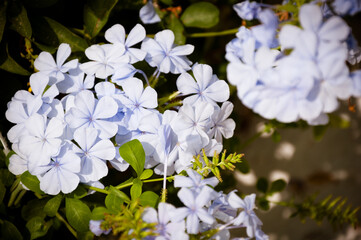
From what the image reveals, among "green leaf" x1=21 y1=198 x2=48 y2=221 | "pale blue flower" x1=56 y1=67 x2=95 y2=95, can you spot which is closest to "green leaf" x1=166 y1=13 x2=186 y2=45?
"pale blue flower" x1=56 y1=67 x2=95 y2=95

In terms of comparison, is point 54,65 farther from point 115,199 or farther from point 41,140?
point 115,199

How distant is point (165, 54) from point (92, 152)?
23cm

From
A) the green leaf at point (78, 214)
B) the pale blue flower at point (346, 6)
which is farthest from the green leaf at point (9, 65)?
the pale blue flower at point (346, 6)

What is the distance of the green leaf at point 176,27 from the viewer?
0.77m

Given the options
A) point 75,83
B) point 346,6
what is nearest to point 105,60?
point 75,83

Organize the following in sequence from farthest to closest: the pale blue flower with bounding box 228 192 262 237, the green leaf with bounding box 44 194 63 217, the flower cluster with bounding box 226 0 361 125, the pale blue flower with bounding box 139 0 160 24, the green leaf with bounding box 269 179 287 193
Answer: the green leaf with bounding box 269 179 287 193 → the pale blue flower with bounding box 139 0 160 24 → the green leaf with bounding box 44 194 63 217 → the pale blue flower with bounding box 228 192 262 237 → the flower cluster with bounding box 226 0 361 125

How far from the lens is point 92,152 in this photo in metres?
0.54

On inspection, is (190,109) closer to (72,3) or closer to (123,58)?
(123,58)

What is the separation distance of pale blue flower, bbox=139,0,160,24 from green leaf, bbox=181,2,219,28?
103 millimetres

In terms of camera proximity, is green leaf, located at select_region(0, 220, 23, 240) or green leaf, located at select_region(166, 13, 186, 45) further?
green leaf, located at select_region(166, 13, 186, 45)

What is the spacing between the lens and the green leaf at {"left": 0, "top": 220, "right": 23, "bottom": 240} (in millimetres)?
617

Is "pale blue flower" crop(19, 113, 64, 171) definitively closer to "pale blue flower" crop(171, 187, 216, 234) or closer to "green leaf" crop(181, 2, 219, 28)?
"pale blue flower" crop(171, 187, 216, 234)

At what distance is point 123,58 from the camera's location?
23.4 inches

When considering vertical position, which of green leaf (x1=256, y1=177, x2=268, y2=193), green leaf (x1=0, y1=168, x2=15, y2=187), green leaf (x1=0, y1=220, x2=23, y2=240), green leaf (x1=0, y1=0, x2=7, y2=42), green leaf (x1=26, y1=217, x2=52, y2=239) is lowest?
green leaf (x1=256, y1=177, x2=268, y2=193)
